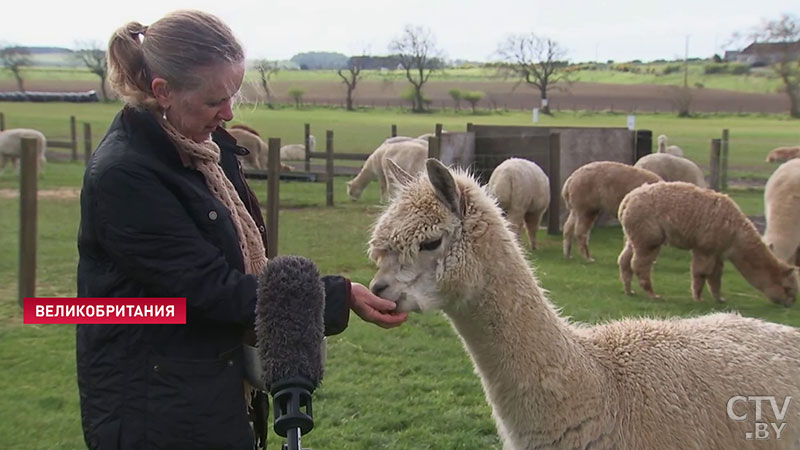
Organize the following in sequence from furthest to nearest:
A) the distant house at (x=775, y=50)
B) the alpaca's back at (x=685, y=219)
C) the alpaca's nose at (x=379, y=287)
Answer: the distant house at (x=775, y=50), the alpaca's back at (x=685, y=219), the alpaca's nose at (x=379, y=287)

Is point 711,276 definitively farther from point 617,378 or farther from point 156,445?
point 156,445

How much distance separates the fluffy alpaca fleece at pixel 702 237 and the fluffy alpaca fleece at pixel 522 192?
11.3ft

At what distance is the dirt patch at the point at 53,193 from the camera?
57.4 feet

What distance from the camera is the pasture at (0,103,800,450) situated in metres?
4.85

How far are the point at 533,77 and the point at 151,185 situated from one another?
63.1 m

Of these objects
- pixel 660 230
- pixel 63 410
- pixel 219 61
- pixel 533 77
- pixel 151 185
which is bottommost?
pixel 63 410

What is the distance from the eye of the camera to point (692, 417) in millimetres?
2873

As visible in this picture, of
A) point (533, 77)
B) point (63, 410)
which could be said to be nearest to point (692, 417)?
point (63, 410)

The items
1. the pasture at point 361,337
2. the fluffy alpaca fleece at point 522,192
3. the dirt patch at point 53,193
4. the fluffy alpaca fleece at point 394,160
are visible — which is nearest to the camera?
the pasture at point 361,337

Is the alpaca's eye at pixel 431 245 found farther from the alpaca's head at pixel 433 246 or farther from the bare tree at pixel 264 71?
the bare tree at pixel 264 71

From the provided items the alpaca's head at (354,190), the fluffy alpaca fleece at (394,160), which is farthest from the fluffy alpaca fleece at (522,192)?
the alpaca's head at (354,190)

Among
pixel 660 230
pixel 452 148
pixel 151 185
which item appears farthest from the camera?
pixel 452 148

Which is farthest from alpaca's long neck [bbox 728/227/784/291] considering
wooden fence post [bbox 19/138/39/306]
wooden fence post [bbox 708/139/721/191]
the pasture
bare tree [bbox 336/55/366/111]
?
bare tree [bbox 336/55/366/111]

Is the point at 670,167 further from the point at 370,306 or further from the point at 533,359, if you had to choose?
the point at 370,306
